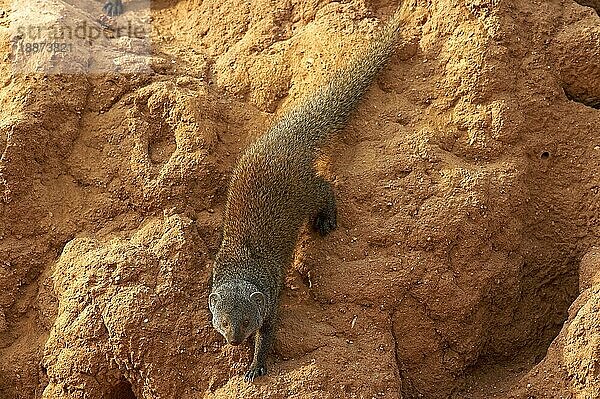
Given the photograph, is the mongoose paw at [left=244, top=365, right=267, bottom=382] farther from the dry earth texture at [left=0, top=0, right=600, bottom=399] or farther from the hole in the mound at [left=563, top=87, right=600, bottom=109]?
the hole in the mound at [left=563, top=87, right=600, bottom=109]

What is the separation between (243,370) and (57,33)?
1.78 metres

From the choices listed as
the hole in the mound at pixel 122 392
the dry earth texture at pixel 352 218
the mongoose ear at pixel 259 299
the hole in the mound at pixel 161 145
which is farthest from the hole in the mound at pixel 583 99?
the hole in the mound at pixel 122 392

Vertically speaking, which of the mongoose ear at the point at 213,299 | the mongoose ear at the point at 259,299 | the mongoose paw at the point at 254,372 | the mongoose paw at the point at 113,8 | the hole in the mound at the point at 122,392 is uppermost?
the mongoose paw at the point at 113,8

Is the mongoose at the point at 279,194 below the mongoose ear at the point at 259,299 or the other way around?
the other way around

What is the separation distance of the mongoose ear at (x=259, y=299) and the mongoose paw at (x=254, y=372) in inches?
9.3

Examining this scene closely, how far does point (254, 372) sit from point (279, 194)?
2.74 feet

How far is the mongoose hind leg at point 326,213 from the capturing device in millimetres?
3381

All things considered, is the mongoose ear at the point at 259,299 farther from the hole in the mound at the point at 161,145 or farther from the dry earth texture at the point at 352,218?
the hole in the mound at the point at 161,145

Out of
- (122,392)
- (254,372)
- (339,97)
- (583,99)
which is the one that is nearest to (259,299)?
(254,372)

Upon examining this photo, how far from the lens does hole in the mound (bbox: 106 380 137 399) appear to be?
10.3 feet

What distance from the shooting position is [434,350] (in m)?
3.24

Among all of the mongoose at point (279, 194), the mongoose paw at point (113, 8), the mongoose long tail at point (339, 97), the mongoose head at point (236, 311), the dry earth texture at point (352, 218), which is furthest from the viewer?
the mongoose paw at point (113, 8)

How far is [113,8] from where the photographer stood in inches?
165

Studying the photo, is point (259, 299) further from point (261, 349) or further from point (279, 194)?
point (279, 194)
